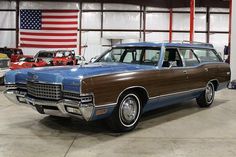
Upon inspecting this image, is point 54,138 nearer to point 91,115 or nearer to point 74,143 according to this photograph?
point 74,143

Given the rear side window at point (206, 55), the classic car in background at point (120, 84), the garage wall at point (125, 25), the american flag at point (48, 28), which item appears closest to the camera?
the classic car in background at point (120, 84)

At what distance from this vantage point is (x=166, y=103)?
6.04 meters

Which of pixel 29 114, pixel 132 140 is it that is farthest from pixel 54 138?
pixel 29 114

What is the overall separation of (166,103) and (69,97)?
2.21 m

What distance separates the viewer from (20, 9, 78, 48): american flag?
24831 mm

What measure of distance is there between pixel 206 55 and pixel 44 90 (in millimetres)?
4456

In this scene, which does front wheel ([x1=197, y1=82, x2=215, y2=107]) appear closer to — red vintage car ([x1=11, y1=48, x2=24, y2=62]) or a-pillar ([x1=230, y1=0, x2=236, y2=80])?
a-pillar ([x1=230, y1=0, x2=236, y2=80])

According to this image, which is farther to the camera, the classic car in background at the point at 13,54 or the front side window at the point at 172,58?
the classic car in background at the point at 13,54

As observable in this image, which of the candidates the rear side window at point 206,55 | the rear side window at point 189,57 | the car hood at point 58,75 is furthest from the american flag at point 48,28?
the car hood at point 58,75

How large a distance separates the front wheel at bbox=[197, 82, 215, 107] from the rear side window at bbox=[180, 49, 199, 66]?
0.80 metres

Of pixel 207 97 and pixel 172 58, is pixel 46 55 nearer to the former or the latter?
pixel 207 97

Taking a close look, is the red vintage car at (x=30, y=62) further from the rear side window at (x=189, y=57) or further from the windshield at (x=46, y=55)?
the rear side window at (x=189, y=57)

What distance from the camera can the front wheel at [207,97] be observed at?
24.2ft

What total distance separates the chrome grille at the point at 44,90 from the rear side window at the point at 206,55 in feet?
12.0
